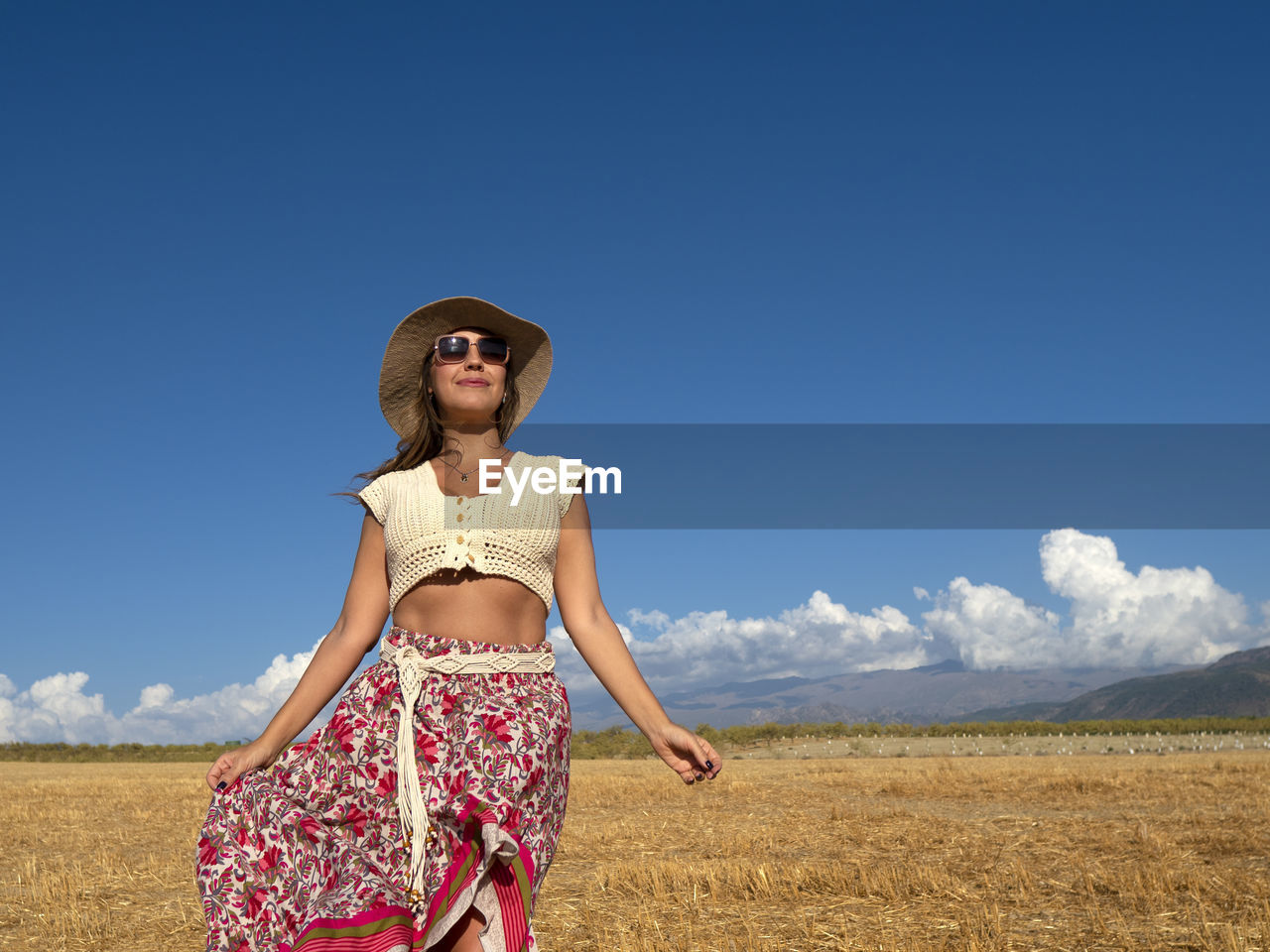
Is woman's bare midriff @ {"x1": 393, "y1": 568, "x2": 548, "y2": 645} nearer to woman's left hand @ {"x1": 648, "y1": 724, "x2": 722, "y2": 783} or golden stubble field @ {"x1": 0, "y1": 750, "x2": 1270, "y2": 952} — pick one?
woman's left hand @ {"x1": 648, "y1": 724, "x2": 722, "y2": 783}

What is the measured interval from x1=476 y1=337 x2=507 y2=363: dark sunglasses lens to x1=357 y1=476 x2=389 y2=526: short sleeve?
538 mm

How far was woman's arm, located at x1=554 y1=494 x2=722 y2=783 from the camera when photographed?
10.4 ft

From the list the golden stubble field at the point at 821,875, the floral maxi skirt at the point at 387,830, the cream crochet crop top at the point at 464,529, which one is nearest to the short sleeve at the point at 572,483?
the cream crochet crop top at the point at 464,529

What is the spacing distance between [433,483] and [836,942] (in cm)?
397

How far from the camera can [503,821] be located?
2.84m

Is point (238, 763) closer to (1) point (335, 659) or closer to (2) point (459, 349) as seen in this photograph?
(1) point (335, 659)

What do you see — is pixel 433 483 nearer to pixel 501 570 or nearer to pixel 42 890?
pixel 501 570

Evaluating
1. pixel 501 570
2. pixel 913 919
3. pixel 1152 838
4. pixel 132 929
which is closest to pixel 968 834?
pixel 1152 838

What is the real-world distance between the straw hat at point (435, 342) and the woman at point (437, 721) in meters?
0.01

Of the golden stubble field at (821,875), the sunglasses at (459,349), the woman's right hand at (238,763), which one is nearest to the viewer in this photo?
the woman's right hand at (238,763)

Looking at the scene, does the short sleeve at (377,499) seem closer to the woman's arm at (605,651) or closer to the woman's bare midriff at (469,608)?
the woman's bare midriff at (469,608)

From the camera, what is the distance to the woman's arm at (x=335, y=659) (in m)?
3.15

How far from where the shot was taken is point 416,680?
9.97 ft

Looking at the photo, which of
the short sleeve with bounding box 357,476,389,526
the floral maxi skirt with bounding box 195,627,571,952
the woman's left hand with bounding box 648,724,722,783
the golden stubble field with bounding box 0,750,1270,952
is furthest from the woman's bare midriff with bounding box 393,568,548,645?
the golden stubble field with bounding box 0,750,1270,952
